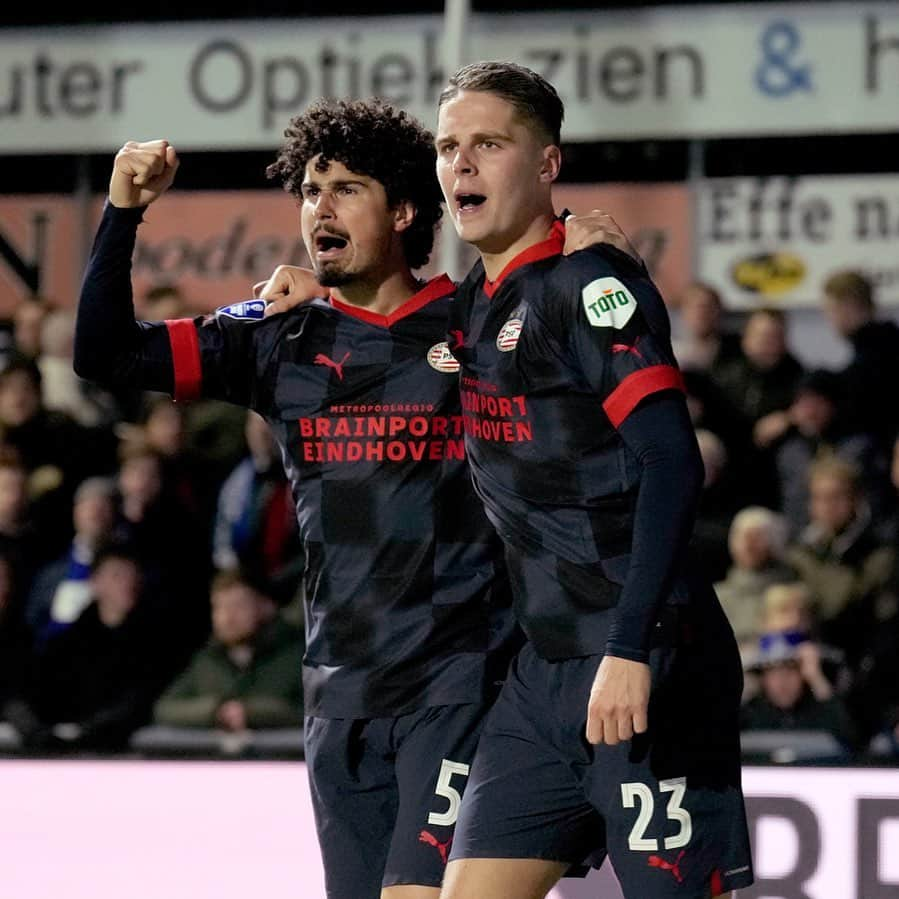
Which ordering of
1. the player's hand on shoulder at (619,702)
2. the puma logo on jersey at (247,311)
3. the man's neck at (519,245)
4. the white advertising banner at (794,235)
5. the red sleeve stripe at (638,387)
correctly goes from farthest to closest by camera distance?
the white advertising banner at (794,235)
the puma logo on jersey at (247,311)
the man's neck at (519,245)
the red sleeve stripe at (638,387)
the player's hand on shoulder at (619,702)

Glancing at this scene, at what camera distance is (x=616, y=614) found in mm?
3361

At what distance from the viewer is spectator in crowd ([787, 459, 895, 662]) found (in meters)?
7.07

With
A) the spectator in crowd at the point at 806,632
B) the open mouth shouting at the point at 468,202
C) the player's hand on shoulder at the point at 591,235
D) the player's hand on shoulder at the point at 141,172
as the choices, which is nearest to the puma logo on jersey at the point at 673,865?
the player's hand on shoulder at the point at 591,235

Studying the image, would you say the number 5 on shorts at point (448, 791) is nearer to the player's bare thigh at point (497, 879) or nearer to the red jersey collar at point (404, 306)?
the player's bare thigh at point (497, 879)

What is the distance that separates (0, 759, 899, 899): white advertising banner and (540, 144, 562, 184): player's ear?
1.83 metres

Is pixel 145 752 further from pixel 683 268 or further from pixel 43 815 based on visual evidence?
pixel 683 268

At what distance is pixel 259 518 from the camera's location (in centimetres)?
779

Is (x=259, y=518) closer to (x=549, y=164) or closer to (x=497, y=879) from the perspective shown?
(x=549, y=164)

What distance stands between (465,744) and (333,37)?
22.4 ft

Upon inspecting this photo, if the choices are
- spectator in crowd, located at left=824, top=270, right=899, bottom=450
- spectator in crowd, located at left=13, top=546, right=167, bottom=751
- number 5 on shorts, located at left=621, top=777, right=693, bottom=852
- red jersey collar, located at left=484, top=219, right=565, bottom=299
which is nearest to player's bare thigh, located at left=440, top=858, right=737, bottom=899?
number 5 on shorts, located at left=621, top=777, right=693, bottom=852

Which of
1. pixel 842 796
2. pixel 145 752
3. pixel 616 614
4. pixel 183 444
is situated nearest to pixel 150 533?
pixel 183 444

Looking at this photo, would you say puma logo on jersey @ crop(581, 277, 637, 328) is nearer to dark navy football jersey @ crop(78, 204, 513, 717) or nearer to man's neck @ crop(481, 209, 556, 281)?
man's neck @ crop(481, 209, 556, 281)

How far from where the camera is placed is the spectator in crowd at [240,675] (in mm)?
6652

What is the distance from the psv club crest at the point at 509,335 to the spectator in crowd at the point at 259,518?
408 centimetres
